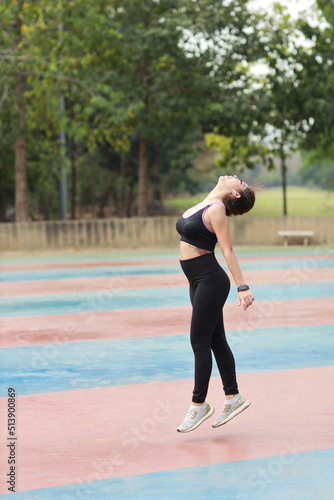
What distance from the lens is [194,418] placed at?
18.3 feet

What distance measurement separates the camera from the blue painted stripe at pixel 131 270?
59.7ft

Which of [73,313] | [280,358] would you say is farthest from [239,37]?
[280,358]

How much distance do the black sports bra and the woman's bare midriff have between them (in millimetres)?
20

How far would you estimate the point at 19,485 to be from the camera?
451cm

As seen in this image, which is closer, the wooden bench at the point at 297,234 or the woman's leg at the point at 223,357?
the woman's leg at the point at 223,357

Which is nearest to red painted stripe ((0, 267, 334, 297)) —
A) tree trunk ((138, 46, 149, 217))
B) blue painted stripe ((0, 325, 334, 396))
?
blue painted stripe ((0, 325, 334, 396))

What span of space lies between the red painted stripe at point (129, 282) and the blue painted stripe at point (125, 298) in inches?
24.7

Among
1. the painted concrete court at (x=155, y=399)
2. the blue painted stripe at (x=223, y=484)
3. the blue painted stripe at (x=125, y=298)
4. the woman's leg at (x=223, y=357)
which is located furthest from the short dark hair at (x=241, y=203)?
the blue painted stripe at (x=125, y=298)

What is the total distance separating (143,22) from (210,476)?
26.1 metres

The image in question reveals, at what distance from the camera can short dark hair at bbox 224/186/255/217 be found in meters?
5.50

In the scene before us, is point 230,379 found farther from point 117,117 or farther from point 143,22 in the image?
point 143,22

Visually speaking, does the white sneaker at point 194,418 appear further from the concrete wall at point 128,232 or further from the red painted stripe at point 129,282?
the concrete wall at point 128,232

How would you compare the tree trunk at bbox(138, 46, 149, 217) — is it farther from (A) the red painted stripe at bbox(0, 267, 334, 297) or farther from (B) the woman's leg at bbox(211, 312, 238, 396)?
(B) the woman's leg at bbox(211, 312, 238, 396)

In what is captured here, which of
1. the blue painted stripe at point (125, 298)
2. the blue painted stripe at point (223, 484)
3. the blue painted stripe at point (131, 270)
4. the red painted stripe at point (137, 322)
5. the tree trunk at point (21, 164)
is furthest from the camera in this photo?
Answer: the tree trunk at point (21, 164)
